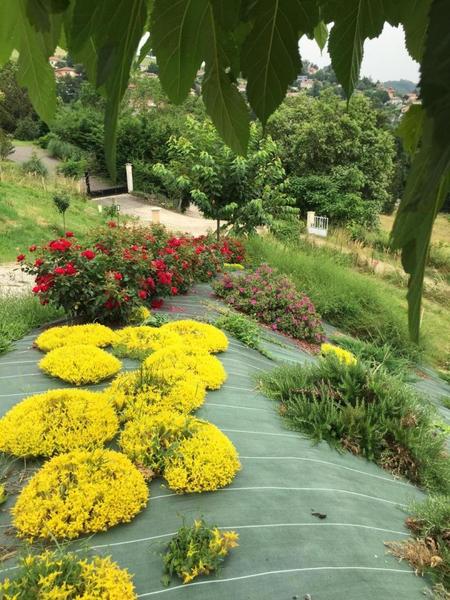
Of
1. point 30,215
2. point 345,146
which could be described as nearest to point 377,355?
point 30,215

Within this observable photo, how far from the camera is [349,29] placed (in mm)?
354

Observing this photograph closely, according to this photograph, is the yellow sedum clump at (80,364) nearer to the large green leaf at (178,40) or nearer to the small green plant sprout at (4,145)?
the large green leaf at (178,40)

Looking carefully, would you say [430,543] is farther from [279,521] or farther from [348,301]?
[348,301]

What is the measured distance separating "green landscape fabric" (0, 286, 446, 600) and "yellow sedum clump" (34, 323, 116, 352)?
0.55 meters

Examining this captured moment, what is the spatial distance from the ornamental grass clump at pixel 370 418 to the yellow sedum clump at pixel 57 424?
1.51 metres

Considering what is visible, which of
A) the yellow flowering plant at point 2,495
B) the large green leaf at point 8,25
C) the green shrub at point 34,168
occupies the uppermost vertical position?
the large green leaf at point 8,25

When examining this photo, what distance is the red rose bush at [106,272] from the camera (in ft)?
15.8

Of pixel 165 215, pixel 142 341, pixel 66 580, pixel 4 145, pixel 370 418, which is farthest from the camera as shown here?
pixel 165 215

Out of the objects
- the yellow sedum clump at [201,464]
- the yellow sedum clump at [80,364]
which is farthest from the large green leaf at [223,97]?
the yellow sedum clump at [80,364]

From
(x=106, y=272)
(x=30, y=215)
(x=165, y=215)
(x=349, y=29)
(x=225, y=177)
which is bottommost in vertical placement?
(x=165, y=215)

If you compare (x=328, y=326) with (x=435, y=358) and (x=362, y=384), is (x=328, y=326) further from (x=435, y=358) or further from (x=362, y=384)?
(x=362, y=384)

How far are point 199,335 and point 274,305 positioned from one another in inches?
89.2

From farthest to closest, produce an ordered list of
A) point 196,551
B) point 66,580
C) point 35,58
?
point 196,551, point 66,580, point 35,58

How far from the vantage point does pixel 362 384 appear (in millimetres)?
4098
